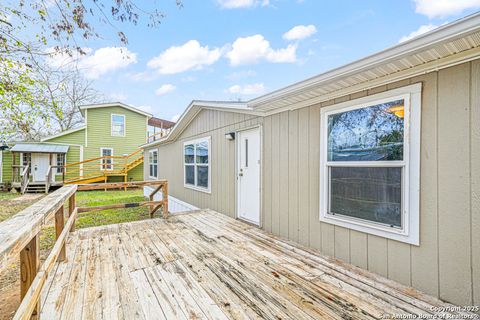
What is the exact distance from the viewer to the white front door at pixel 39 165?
12.0 meters

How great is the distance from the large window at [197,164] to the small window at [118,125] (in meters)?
9.23

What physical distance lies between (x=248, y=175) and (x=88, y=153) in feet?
43.2

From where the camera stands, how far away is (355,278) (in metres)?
2.35

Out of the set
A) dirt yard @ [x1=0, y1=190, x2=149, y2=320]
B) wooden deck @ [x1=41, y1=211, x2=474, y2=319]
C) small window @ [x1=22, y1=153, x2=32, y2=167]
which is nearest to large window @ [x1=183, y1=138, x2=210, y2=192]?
dirt yard @ [x1=0, y1=190, x2=149, y2=320]

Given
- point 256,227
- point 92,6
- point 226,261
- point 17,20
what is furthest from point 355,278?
point 17,20

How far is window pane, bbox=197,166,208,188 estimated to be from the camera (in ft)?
20.1

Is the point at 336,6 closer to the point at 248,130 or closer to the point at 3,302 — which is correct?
the point at 248,130

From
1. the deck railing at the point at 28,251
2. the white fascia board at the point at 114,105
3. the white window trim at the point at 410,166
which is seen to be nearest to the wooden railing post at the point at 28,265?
the deck railing at the point at 28,251

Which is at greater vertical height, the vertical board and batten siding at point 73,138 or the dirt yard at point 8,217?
the vertical board and batten siding at point 73,138

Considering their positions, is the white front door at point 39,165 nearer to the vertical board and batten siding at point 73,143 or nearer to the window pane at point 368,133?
the vertical board and batten siding at point 73,143

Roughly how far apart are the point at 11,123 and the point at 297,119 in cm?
685

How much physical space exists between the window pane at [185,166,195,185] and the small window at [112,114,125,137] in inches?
375

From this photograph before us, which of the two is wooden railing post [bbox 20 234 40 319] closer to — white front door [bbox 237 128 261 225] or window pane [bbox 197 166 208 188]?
white front door [bbox 237 128 261 225]

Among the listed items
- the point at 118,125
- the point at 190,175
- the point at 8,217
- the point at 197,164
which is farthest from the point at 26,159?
the point at 197,164
